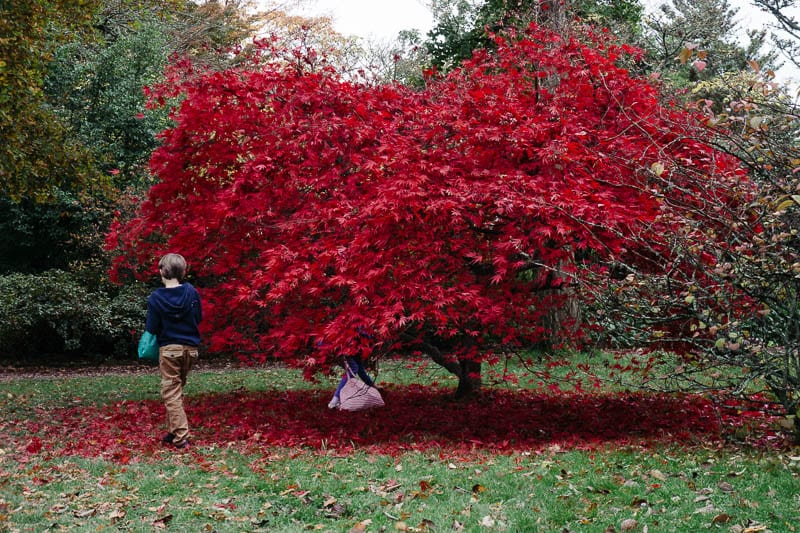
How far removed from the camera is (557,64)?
7785 mm

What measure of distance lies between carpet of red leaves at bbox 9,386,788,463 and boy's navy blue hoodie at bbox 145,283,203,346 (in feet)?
3.37

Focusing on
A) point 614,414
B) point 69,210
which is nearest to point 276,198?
point 614,414

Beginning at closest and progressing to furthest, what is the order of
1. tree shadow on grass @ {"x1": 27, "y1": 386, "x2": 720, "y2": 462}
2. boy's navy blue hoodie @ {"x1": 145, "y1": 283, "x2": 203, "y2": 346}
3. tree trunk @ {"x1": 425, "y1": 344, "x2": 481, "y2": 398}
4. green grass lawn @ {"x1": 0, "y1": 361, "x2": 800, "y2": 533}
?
green grass lawn @ {"x1": 0, "y1": 361, "x2": 800, "y2": 533} → boy's navy blue hoodie @ {"x1": 145, "y1": 283, "x2": 203, "y2": 346} → tree shadow on grass @ {"x1": 27, "y1": 386, "x2": 720, "y2": 462} → tree trunk @ {"x1": 425, "y1": 344, "x2": 481, "y2": 398}

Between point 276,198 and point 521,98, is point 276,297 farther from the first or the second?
point 521,98

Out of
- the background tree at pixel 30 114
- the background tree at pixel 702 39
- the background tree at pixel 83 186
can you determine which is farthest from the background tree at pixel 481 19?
the background tree at pixel 30 114

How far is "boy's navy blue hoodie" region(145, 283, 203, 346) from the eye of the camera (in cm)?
671

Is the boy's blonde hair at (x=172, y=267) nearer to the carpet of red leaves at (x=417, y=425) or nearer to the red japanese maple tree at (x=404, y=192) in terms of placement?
the red japanese maple tree at (x=404, y=192)

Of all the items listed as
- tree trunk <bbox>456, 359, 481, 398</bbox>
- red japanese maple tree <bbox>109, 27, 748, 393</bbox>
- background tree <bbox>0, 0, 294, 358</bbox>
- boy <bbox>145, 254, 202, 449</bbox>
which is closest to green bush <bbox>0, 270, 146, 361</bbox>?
background tree <bbox>0, 0, 294, 358</bbox>

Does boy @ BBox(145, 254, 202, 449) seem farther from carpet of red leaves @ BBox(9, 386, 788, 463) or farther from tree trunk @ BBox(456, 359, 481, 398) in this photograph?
tree trunk @ BBox(456, 359, 481, 398)

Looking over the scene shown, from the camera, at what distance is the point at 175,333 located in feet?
22.4

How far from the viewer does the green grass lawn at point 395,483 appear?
4340mm

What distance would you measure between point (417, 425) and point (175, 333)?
9.39 feet

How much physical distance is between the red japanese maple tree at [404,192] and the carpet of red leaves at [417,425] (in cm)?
78

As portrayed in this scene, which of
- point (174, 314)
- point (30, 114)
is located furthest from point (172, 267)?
point (30, 114)
